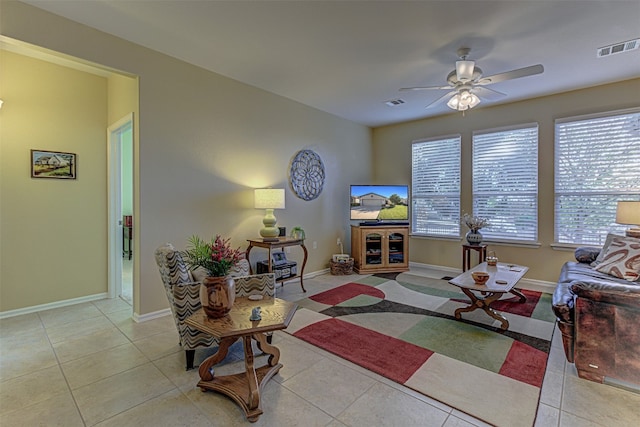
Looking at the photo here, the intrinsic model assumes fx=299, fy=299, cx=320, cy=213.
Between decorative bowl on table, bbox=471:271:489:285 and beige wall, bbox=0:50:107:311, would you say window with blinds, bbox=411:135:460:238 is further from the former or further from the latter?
beige wall, bbox=0:50:107:311

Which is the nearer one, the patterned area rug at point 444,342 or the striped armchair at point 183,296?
the patterned area rug at point 444,342

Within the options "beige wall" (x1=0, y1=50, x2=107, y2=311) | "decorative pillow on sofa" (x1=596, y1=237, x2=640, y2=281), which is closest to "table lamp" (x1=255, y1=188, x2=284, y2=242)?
"beige wall" (x1=0, y1=50, x2=107, y2=311)

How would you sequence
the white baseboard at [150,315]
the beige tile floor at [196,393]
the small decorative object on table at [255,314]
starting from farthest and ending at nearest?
the white baseboard at [150,315] < the small decorative object on table at [255,314] < the beige tile floor at [196,393]

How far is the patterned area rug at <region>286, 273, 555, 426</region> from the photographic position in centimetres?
193

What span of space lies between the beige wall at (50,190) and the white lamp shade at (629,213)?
616 centimetres

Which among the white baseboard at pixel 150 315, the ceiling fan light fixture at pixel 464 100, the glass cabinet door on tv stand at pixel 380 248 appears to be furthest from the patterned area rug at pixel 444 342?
the ceiling fan light fixture at pixel 464 100

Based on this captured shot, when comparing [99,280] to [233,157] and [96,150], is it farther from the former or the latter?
[233,157]

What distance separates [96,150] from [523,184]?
6074mm

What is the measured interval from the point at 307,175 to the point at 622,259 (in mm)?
3904

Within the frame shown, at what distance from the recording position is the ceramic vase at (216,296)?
188 cm

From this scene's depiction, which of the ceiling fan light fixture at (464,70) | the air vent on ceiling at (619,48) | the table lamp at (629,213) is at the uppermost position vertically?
the air vent on ceiling at (619,48)

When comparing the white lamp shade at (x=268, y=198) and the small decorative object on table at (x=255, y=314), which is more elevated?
the white lamp shade at (x=268, y=198)

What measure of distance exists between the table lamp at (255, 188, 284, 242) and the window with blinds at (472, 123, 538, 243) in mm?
3362

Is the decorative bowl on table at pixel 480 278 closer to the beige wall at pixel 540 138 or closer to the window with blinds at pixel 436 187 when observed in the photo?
the beige wall at pixel 540 138
